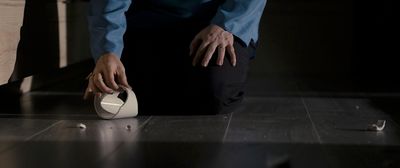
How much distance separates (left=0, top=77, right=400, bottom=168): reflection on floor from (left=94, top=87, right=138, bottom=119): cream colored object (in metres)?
0.02

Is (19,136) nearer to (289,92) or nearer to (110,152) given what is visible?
(110,152)

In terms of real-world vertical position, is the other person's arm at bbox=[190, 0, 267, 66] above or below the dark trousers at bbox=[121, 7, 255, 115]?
above

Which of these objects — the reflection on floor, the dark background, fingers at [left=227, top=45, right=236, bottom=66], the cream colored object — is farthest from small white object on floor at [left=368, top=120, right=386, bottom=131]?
the dark background

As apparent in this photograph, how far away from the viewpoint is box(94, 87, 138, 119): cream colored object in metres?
1.30

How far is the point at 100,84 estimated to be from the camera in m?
1.28

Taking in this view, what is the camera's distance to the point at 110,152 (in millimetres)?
986

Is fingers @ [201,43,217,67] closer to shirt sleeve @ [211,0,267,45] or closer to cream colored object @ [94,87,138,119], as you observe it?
shirt sleeve @ [211,0,267,45]

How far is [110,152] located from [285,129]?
1.18 ft

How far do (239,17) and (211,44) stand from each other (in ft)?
0.34

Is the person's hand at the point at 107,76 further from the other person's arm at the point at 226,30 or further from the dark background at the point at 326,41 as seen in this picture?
the dark background at the point at 326,41

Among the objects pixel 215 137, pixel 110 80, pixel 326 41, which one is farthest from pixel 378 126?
pixel 326 41

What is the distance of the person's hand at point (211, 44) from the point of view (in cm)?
133

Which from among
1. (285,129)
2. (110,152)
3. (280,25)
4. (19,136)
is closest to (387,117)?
(285,129)

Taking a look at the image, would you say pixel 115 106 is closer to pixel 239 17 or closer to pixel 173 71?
pixel 173 71
